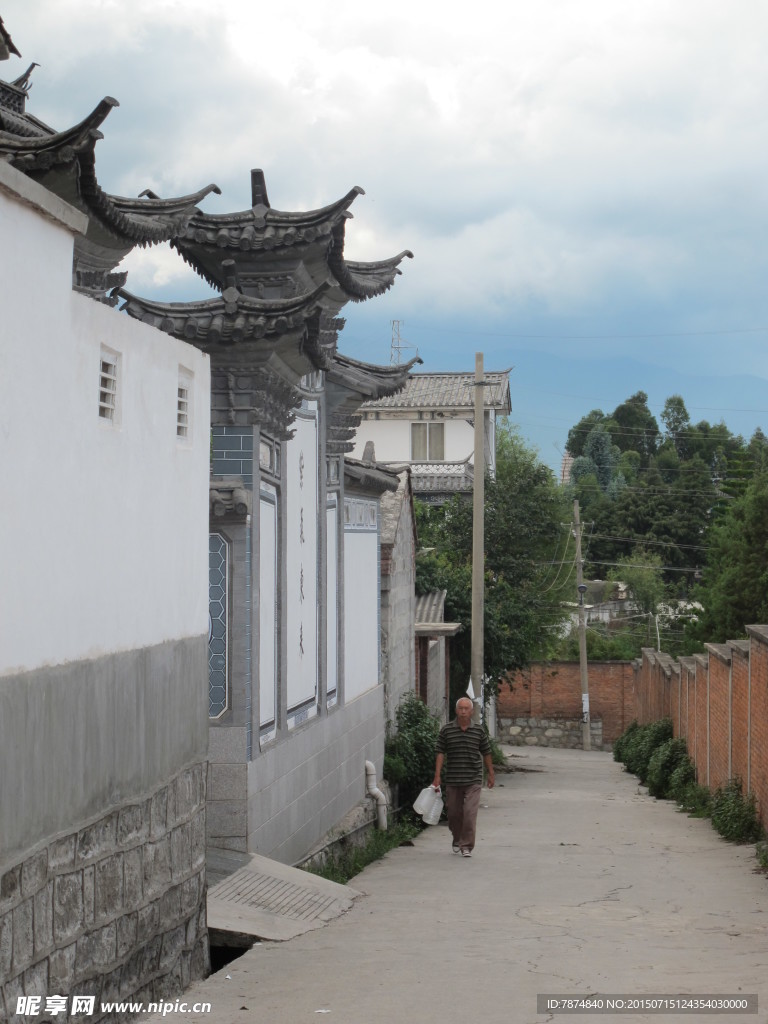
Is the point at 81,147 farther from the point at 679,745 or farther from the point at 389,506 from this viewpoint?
the point at 679,745

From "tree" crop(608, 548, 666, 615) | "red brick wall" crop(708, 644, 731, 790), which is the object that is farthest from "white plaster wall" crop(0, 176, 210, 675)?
"tree" crop(608, 548, 666, 615)

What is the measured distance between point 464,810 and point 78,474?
904cm

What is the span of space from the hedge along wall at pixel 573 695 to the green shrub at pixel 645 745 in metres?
14.3

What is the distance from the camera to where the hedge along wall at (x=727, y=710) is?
15383 millimetres

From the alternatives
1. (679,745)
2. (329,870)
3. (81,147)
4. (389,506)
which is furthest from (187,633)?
(679,745)

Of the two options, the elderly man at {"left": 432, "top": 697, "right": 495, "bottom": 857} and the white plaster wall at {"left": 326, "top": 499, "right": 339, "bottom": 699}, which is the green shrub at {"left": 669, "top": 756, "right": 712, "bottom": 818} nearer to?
the elderly man at {"left": 432, "top": 697, "right": 495, "bottom": 857}

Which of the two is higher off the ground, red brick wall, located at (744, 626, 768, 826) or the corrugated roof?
the corrugated roof

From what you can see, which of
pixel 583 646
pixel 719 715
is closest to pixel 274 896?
pixel 719 715

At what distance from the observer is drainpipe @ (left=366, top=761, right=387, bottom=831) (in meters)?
18.1

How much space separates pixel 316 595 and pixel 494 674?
17901 mm

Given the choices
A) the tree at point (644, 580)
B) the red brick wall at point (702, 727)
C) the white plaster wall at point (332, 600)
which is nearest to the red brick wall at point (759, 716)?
the white plaster wall at point (332, 600)

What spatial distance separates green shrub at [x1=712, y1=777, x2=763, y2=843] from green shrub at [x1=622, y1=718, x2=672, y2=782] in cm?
1137

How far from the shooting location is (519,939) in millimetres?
9289

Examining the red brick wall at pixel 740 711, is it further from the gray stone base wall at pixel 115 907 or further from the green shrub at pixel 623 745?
the green shrub at pixel 623 745
